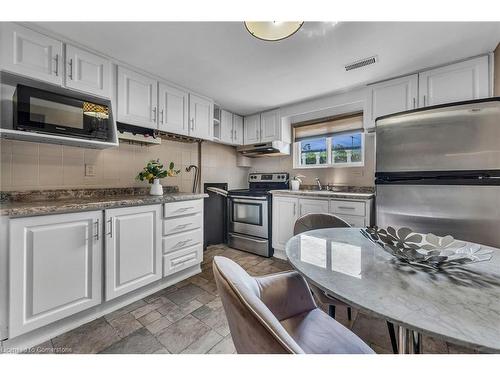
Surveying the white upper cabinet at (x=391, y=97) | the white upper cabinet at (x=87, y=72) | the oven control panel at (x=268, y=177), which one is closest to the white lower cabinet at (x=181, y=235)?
the white upper cabinet at (x=87, y=72)

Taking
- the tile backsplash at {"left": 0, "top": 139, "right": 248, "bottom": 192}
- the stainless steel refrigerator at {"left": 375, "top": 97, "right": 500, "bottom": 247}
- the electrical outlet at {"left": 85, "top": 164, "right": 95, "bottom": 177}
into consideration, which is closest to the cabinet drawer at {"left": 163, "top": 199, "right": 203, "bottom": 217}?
the tile backsplash at {"left": 0, "top": 139, "right": 248, "bottom": 192}

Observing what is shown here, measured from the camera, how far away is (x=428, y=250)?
880 mm

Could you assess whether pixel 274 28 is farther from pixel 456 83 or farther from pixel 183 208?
pixel 456 83

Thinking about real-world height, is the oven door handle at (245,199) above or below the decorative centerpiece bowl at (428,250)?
above

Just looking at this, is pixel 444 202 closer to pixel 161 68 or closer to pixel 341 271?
pixel 341 271

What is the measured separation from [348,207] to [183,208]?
1.86 metres

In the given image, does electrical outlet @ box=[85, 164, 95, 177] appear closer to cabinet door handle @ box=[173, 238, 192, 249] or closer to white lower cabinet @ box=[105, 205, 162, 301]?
white lower cabinet @ box=[105, 205, 162, 301]

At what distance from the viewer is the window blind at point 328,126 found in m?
2.99

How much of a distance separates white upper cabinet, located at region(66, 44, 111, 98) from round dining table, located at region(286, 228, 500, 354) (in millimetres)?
2224

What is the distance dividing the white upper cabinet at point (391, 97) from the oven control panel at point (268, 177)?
142 cm

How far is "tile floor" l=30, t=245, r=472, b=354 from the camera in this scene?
1359 millimetres

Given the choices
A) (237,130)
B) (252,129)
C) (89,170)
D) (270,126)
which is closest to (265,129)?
(270,126)

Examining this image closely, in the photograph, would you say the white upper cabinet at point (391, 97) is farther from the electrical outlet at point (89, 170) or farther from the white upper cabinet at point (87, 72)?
the electrical outlet at point (89, 170)
